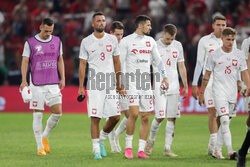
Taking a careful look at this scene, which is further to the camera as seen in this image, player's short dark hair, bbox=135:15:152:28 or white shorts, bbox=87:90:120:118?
player's short dark hair, bbox=135:15:152:28

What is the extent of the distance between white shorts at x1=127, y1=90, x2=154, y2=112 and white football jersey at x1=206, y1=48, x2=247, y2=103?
Result: 119 cm

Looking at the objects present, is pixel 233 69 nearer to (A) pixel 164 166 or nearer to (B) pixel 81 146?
(A) pixel 164 166

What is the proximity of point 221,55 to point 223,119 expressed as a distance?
3.79ft

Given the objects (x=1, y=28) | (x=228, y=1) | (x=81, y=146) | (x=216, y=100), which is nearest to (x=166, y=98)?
(x=216, y=100)

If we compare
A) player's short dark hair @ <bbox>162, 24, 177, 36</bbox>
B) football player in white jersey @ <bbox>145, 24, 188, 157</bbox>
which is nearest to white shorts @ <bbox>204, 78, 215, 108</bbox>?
football player in white jersey @ <bbox>145, 24, 188, 157</bbox>

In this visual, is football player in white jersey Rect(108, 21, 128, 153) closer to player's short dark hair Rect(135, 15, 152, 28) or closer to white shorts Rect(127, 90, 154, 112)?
white shorts Rect(127, 90, 154, 112)

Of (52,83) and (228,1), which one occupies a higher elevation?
(228,1)

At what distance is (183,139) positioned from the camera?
43.4 ft

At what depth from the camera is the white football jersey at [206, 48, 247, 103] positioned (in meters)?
9.97

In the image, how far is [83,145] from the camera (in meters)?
12.0

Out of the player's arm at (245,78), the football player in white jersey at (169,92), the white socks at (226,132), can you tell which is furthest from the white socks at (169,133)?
the player's arm at (245,78)

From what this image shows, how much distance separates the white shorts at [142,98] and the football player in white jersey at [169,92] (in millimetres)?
567

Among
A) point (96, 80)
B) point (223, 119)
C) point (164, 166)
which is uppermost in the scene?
point (96, 80)

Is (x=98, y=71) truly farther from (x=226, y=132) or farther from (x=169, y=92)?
(x=226, y=132)
